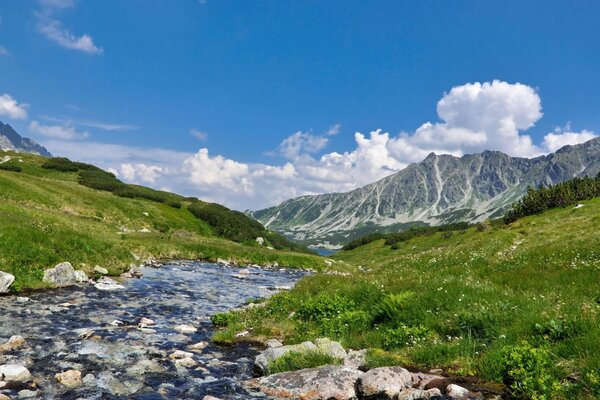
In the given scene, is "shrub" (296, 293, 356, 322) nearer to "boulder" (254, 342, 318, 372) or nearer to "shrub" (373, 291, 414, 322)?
"shrub" (373, 291, 414, 322)

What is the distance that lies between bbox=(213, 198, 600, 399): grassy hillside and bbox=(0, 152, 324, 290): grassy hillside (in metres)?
12.0

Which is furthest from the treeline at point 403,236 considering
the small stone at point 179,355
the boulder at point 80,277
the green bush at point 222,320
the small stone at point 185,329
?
the small stone at point 179,355

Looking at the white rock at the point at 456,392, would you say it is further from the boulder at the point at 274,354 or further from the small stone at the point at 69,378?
the small stone at the point at 69,378

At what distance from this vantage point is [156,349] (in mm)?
11469

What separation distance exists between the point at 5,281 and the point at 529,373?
18442 mm

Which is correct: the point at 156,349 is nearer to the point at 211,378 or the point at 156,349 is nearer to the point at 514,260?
the point at 211,378

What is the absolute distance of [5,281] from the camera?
640 inches

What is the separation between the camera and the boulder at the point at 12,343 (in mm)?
10138

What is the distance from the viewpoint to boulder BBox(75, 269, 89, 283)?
2028 centimetres

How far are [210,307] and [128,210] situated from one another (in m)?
44.6

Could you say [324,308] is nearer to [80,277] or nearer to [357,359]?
[357,359]

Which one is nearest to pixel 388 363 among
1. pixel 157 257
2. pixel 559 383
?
pixel 559 383

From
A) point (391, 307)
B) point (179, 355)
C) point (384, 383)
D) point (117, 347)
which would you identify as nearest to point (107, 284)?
point (117, 347)

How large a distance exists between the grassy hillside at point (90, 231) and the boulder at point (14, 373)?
997 cm
